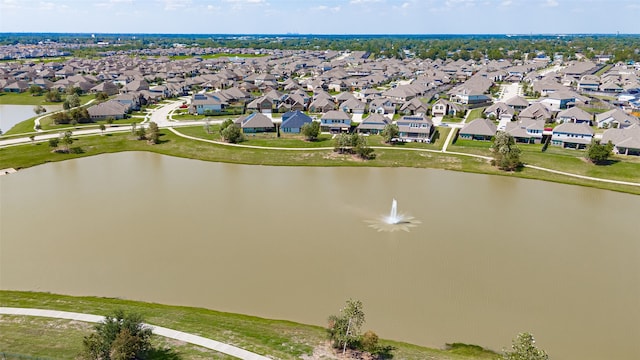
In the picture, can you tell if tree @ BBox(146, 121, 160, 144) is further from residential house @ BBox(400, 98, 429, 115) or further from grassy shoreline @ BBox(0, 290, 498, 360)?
residential house @ BBox(400, 98, 429, 115)

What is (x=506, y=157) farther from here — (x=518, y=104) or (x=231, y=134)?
(x=231, y=134)

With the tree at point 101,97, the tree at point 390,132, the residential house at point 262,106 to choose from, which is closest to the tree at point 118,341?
the tree at point 390,132

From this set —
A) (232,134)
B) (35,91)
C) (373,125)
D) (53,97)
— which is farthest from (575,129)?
(35,91)

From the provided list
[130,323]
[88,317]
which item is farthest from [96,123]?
[130,323]

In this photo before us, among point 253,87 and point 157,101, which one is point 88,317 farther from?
point 253,87

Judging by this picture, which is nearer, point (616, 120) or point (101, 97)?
point (616, 120)

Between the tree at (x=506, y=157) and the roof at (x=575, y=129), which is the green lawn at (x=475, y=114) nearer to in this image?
the roof at (x=575, y=129)

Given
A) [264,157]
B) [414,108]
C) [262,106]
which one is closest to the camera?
[264,157]
